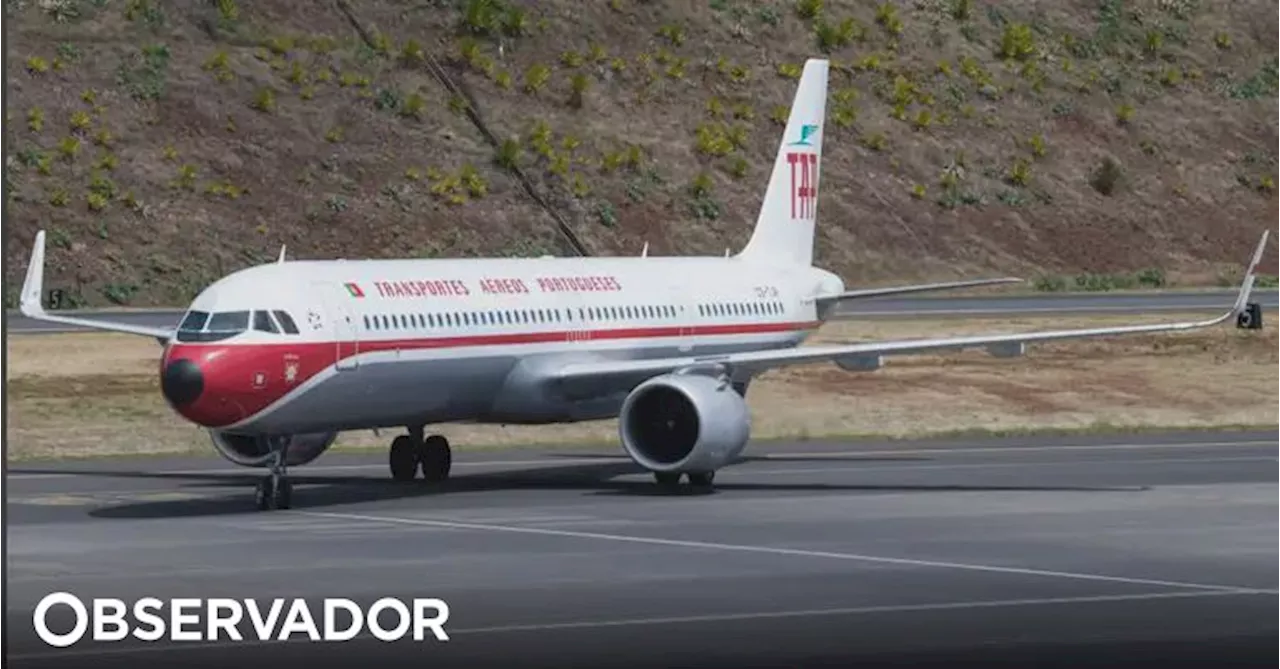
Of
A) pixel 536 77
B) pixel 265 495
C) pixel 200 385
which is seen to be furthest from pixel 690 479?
pixel 536 77

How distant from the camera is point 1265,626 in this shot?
26.8 meters

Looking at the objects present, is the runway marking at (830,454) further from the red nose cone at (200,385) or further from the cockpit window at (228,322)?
the red nose cone at (200,385)

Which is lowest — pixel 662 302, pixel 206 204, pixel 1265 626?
pixel 1265 626

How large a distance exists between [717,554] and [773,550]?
84 centimetres

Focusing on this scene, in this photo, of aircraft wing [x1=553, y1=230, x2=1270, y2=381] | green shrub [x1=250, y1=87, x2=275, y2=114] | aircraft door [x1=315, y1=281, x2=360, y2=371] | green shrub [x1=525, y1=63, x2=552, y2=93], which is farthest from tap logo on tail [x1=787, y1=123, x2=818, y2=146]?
green shrub [x1=525, y1=63, x2=552, y2=93]

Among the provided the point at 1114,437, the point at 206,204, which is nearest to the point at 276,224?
the point at 206,204

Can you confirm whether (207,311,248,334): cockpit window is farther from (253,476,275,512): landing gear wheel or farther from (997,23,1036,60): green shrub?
(997,23,1036,60): green shrub

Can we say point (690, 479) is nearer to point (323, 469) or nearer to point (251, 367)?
point (323, 469)

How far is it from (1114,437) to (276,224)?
40.9 meters

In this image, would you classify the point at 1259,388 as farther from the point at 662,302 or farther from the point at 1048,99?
the point at 1048,99

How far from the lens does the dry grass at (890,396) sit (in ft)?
178

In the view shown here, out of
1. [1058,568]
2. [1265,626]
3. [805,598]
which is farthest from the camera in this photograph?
[1058,568]

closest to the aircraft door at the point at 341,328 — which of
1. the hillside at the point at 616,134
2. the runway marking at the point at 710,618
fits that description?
the runway marking at the point at 710,618

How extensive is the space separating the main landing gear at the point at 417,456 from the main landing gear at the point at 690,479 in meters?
3.53
